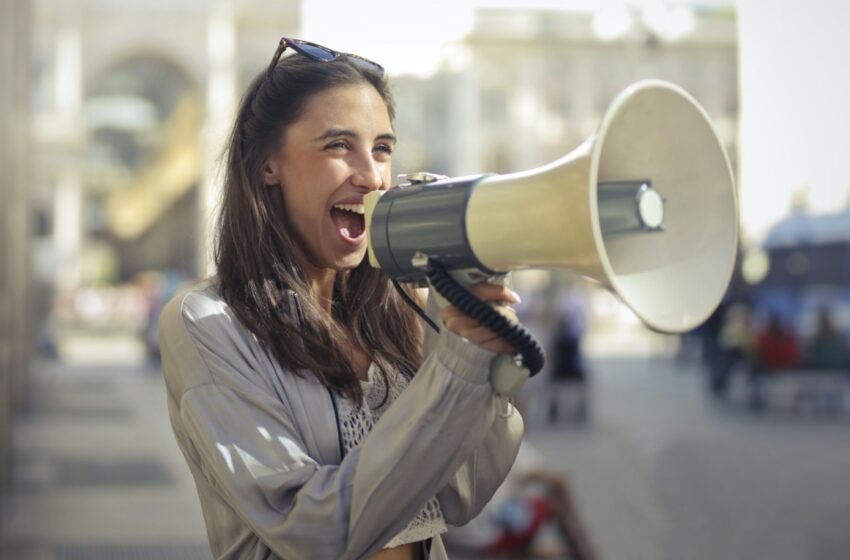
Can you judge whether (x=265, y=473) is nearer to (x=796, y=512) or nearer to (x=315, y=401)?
(x=315, y=401)

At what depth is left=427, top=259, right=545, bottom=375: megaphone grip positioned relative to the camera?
1.22 meters

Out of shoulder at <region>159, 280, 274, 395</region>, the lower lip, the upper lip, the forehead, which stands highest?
the forehead

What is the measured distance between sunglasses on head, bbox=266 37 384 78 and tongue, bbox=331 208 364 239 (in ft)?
0.68

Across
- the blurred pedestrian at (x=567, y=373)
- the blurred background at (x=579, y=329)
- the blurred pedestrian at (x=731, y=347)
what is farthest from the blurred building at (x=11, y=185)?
the blurred pedestrian at (x=731, y=347)

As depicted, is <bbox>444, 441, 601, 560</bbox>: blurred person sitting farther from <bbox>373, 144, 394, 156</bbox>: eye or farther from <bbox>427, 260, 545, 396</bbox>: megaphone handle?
<bbox>427, 260, 545, 396</bbox>: megaphone handle

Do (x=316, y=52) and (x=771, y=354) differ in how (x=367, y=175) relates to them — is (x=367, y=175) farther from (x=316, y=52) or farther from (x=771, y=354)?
(x=771, y=354)

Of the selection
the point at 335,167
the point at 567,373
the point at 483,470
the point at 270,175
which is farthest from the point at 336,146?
the point at 567,373

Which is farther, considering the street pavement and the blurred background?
the street pavement

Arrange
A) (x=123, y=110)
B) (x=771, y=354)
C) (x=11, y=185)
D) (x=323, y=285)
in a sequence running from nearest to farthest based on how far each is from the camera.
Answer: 1. (x=323, y=285)
2. (x=11, y=185)
3. (x=771, y=354)
4. (x=123, y=110)

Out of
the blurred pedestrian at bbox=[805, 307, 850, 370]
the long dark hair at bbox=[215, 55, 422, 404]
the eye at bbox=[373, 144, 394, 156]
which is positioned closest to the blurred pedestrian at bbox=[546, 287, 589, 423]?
the blurred pedestrian at bbox=[805, 307, 850, 370]

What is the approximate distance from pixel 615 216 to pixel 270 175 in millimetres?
541

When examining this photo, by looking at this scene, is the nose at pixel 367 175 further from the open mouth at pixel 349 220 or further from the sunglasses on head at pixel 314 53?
the sunglasses on head at pixel 314 53

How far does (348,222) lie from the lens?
1.54m

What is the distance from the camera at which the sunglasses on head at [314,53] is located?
5.13 ft
